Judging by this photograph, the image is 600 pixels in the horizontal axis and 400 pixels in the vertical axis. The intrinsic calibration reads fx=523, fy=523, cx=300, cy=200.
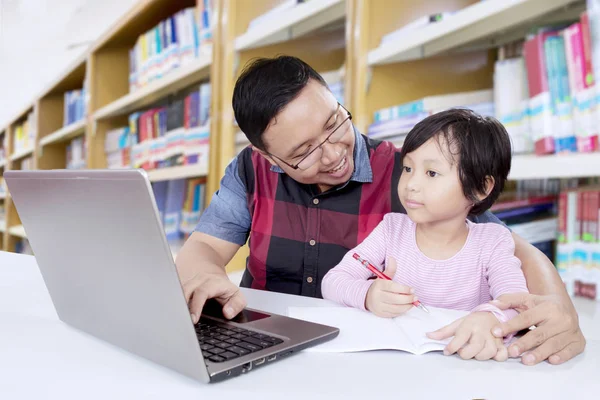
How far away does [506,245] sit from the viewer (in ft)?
2.79

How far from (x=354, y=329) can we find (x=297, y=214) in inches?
23.3

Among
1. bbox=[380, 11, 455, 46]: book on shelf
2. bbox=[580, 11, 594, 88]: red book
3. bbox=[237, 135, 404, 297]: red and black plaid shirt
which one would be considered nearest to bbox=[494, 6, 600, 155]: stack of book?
bbox=[580, 11, 594, 88]: red book

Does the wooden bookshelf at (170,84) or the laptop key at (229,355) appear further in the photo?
the wooden bookshelf at (170,84)

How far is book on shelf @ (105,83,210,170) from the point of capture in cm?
239

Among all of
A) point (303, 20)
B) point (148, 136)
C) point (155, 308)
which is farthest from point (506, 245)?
point (148, 136)

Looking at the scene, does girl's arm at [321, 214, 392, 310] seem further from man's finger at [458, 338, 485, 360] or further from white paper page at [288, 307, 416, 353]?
man's finger at [458, 338, 485, 360]

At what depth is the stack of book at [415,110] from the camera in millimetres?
1557

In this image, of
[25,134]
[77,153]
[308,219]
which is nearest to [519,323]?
[308,219]

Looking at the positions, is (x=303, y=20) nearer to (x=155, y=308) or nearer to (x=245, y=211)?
(x=245, y=211)

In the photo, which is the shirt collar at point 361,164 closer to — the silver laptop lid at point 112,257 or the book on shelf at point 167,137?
the silver laptop lid at point 112,257

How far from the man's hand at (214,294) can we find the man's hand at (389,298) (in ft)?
0.61

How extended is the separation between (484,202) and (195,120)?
179cm

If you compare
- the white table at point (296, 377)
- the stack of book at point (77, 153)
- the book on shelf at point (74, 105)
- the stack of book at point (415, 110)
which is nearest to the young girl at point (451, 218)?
the white table at point (296, 377)

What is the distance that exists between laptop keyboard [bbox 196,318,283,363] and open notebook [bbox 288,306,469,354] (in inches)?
2.5
